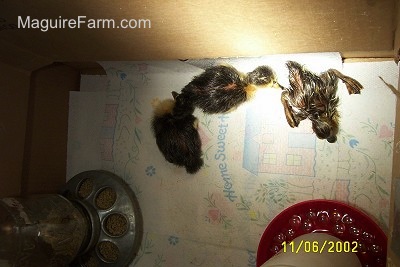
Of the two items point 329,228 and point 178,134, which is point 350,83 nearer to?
point 329,228

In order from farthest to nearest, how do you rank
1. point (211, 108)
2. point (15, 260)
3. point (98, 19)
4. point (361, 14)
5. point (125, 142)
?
point (125, 142), point (211, 108), point (15, 260), point (98, 19), point (361, 14)

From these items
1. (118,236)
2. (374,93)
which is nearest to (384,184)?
(374,93)

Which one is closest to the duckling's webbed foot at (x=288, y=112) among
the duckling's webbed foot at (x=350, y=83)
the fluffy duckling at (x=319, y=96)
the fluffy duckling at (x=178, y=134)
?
the fluffy duckling at (x=319, y=96)

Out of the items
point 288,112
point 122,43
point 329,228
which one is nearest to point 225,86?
point 288,112

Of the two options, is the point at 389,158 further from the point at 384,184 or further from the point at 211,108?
the point at 211,108

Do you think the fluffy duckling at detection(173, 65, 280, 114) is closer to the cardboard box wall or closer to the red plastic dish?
the cardboard box wall
